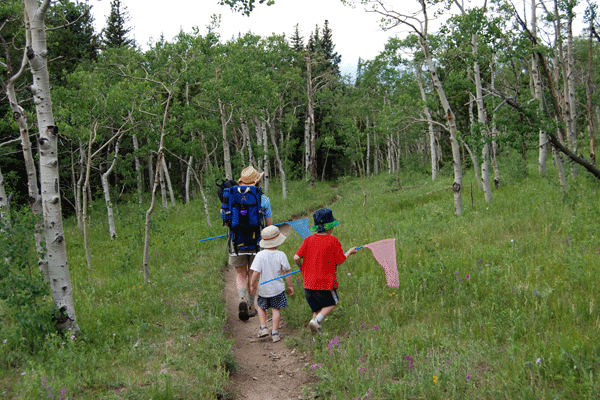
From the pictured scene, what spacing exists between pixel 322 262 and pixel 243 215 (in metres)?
1.76

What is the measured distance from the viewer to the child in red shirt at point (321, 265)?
16.9ft

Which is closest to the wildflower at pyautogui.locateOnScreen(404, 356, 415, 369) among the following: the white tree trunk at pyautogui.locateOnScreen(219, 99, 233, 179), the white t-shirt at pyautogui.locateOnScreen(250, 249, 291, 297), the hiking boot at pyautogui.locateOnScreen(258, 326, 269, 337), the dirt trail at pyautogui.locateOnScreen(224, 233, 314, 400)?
the dirt trail at pyautogui.locateOnScreen(224, 233, 314, 400)

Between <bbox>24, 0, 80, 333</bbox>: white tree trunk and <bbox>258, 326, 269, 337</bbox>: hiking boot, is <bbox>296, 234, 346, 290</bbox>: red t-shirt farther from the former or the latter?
<bbox>24, 0, 80, 333</bbox>: white tree trunk

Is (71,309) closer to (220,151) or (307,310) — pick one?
(307,310)

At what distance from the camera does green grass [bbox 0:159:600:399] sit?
3.55 m

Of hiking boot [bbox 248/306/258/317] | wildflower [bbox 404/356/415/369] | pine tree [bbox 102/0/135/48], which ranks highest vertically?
pine tree [bbox 102/0/135/48]

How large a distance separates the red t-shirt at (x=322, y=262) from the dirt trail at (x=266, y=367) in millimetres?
929

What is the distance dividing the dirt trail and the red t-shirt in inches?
36.6

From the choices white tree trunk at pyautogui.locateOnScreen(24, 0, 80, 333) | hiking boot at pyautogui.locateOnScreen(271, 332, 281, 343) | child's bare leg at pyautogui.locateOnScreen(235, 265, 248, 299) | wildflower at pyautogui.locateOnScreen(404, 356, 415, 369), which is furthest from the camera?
child's bare leg at pyautogui.locateOnScreen(235, 265, 248, 299)

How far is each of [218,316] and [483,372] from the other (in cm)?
392

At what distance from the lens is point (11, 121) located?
11.7 meters

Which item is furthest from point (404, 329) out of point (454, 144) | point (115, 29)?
point (115, 29)

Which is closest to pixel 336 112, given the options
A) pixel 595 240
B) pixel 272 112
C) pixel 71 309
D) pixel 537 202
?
pixel 272 112

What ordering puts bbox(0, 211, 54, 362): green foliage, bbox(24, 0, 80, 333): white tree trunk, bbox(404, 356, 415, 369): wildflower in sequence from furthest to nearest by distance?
1. bbox(24, 0, 80, 333): white tree trunk
2. bbox(0, 211, 54, 362): green foliage
3. bbox(404, 356, 415, 369): wildflower
